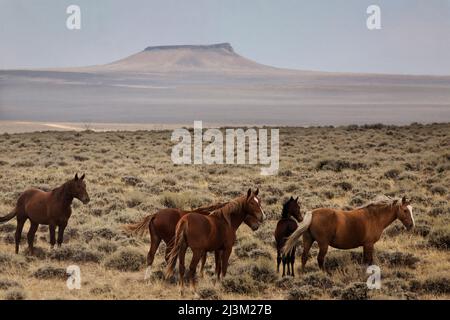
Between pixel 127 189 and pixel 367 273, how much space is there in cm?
1195

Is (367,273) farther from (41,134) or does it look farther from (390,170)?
(41,134)

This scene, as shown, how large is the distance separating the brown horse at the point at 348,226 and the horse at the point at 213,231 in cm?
106

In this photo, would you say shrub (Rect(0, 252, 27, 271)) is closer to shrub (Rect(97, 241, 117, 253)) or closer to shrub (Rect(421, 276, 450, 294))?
shrub (Rect(97, 241, 117, 253))

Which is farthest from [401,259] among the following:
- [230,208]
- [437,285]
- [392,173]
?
[392,173]

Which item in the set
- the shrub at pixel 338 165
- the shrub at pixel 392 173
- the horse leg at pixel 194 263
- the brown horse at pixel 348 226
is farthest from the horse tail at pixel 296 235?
the shrub at pixel 338 165

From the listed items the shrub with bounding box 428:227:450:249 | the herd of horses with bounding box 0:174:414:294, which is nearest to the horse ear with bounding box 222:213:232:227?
the herd of horses with bounding box 0:174:414:294

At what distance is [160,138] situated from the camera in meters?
→ 48.5

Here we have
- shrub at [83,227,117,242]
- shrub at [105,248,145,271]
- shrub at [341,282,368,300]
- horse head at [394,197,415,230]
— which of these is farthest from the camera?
shrub at [83,227,117,242]

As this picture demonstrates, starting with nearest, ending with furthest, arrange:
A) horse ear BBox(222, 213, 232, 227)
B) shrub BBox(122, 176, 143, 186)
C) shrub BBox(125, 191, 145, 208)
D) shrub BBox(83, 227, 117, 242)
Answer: horse ear BBox(222, 213, 232, 227) → shrub BBox(83, 227, 117, 242) → shrub BBox(125, 191, 145, 208) → shrub BBox(122, 176, 143, 186)

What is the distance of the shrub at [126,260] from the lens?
11.7 m

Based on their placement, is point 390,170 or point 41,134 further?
point 41,134

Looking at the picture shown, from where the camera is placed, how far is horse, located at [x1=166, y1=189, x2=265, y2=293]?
941 cm

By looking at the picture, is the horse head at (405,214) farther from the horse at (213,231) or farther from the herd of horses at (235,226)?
the horse at (213,231)
